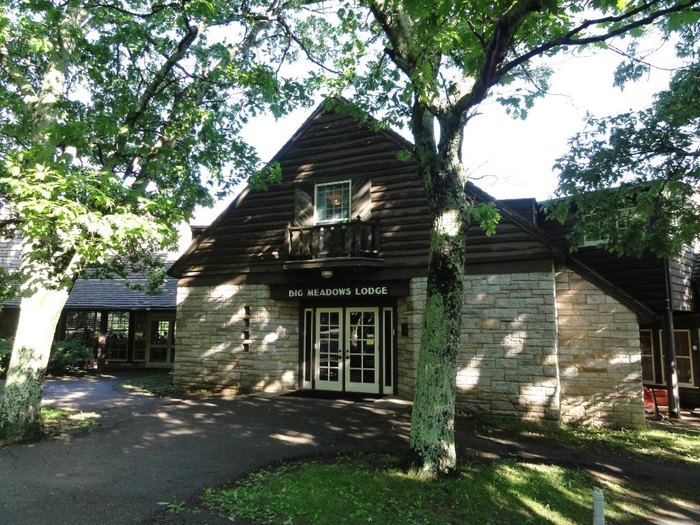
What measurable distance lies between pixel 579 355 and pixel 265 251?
7952 mm

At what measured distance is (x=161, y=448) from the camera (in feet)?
23.4

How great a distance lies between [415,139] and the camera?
6.45 metres

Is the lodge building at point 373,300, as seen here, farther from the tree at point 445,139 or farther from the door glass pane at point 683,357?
the door glass pane at point 683,357

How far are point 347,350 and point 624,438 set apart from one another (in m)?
6.30

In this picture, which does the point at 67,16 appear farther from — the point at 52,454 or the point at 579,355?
the point at 579,355

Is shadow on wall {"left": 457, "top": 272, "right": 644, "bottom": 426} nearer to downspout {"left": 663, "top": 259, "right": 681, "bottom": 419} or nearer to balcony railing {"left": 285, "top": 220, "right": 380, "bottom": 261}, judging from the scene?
balcony railing {"left": 285, "top": 220, "right": 380, "bottom": 261}

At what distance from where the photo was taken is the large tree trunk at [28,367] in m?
7.36

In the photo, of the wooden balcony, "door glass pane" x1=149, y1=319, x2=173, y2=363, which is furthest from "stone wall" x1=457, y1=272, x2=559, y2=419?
"door glass pane" x1=149, y1=319, x2=173, y2=363

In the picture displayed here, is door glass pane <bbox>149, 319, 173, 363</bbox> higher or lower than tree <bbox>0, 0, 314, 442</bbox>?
lower

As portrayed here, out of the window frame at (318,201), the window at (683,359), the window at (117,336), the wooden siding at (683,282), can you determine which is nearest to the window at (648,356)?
the window at (683,359)

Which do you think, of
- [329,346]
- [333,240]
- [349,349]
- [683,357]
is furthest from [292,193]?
[683,357]

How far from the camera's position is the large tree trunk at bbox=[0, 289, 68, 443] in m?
7.36

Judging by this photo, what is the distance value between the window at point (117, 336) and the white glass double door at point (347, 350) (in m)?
12.0

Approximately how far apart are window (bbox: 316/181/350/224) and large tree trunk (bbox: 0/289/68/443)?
20.5ft
